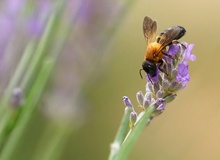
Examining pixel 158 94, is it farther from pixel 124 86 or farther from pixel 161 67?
pixel 124 86

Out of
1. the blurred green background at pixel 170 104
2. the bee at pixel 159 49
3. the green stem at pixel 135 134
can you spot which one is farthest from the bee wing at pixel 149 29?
the blurred green background at pixel 170 104

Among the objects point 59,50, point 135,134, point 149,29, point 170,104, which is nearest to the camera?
point 135,134

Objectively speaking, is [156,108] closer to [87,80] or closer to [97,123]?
[87,80]

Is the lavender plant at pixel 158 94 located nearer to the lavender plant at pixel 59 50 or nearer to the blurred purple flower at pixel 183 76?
the blurred purple flower at pixel 183 76

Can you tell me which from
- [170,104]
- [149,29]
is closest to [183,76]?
[149,29]

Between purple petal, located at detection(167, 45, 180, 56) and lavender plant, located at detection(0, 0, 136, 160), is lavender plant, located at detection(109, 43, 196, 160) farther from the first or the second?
lavender plant, located at detection(0, 0, 136, 160)

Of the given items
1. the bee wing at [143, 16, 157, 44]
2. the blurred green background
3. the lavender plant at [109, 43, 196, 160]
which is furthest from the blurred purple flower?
the blurred green background

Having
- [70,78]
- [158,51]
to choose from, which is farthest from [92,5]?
[158,51]
